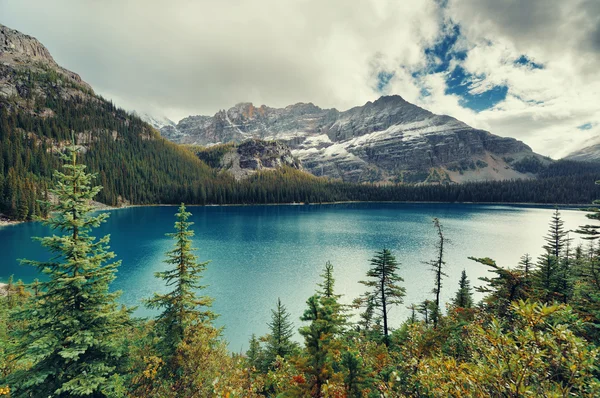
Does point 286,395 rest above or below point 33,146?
below

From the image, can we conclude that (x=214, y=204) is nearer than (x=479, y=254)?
No

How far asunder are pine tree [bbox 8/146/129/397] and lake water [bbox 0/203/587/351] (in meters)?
20.4

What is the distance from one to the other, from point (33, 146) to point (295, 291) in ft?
678

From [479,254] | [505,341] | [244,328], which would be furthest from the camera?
[479,254]

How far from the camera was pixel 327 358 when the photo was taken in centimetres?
891

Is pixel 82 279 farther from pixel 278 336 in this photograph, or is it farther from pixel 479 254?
pixel 479 254

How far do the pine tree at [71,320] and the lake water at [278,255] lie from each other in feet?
67.1

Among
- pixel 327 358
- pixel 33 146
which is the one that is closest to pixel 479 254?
pixel 327 358

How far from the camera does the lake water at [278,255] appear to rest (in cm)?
4003

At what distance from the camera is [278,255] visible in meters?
66.5

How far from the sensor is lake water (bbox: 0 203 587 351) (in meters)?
40.0

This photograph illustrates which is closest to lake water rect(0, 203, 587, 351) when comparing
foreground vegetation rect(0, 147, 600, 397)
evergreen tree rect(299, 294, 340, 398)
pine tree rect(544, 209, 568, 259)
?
pine tree rect(544, 209, 568, 259)

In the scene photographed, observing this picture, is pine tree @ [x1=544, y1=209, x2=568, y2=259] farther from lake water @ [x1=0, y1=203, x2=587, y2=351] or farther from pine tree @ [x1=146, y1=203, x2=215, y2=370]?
pine tree @ [x1=146, y1=203, x2=215, y2=370]

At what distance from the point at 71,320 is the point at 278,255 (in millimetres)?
56642
